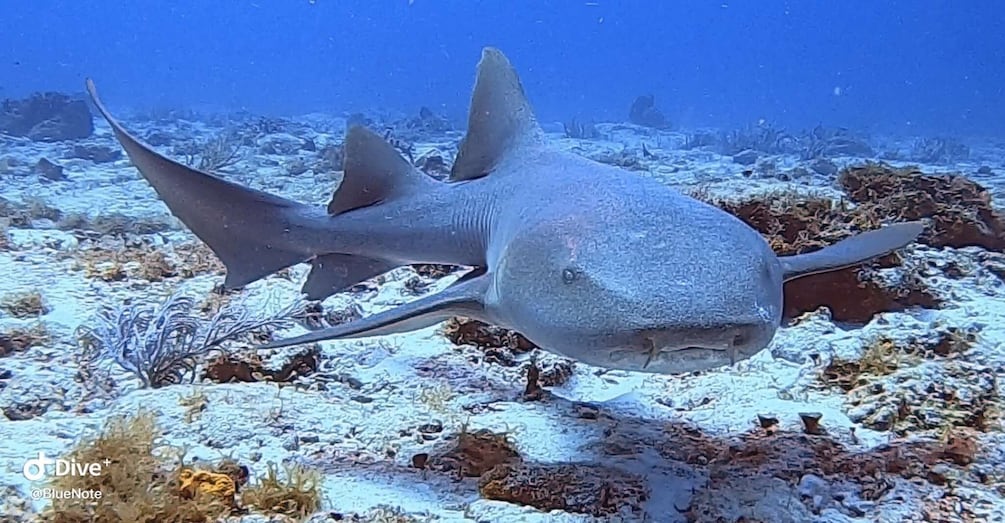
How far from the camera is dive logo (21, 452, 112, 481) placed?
2805 mm

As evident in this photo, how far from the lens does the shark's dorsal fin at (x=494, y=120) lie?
15.6 feet

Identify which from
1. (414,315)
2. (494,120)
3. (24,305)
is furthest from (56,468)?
(24,305)

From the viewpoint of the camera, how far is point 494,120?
4.78 meters

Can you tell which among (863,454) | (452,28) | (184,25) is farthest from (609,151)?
(452,28)

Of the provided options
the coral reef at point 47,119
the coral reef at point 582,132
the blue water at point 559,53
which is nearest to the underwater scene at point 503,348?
the coral reef at point 47,119

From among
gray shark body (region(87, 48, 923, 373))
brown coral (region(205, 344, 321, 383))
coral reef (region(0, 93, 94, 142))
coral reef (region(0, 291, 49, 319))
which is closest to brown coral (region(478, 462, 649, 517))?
gray shark body (region(87, 48, 923, 373))

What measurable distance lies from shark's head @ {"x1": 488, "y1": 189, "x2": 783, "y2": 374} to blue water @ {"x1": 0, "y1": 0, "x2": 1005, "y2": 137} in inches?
1441

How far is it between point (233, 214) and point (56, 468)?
6.96 feet

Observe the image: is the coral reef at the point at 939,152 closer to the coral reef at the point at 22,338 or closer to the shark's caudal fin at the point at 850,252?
the shark's caudal fin at the point at 850,252

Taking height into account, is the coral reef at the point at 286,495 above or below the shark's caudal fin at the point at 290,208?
below

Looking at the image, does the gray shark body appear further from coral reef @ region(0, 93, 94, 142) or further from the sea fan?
coral reef @ region(0, 93, 94, 142)

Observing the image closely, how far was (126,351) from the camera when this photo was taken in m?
4.62

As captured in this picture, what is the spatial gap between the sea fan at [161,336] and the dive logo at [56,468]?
131 centimetres

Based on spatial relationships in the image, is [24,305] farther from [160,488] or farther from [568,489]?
[568,489]
